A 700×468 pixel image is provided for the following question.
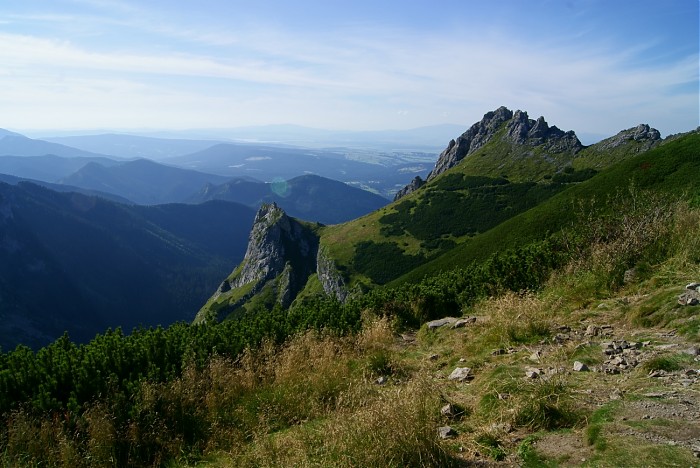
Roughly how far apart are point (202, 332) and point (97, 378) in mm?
3154

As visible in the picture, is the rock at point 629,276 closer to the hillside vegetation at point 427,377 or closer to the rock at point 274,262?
the hillside vegetation at point 427,377

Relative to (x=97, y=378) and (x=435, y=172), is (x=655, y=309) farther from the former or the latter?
(x=435, y=172)

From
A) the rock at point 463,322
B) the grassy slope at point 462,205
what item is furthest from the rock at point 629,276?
the grassy slope at point 462,205

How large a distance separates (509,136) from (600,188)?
94328mm

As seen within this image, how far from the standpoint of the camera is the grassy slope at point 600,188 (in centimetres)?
4567

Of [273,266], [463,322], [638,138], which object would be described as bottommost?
[273,266]

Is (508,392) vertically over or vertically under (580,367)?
under

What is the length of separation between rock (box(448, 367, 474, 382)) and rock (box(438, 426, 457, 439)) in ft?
5.50

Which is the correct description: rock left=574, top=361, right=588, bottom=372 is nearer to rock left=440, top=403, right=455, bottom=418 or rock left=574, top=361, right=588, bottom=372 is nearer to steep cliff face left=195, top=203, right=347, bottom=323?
rock left=440, top=403, right=455, bottom=418

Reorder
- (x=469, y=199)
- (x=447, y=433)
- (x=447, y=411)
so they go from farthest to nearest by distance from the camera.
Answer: (x=469, y=199)
(x=447, y=411)
(x=447, y=433)

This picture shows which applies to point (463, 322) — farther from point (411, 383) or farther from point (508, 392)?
point (411, 383)

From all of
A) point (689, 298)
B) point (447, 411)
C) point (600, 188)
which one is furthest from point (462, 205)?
point (447, 411)

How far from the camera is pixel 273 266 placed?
137 metres

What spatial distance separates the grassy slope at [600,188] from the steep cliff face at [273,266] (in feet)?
195
